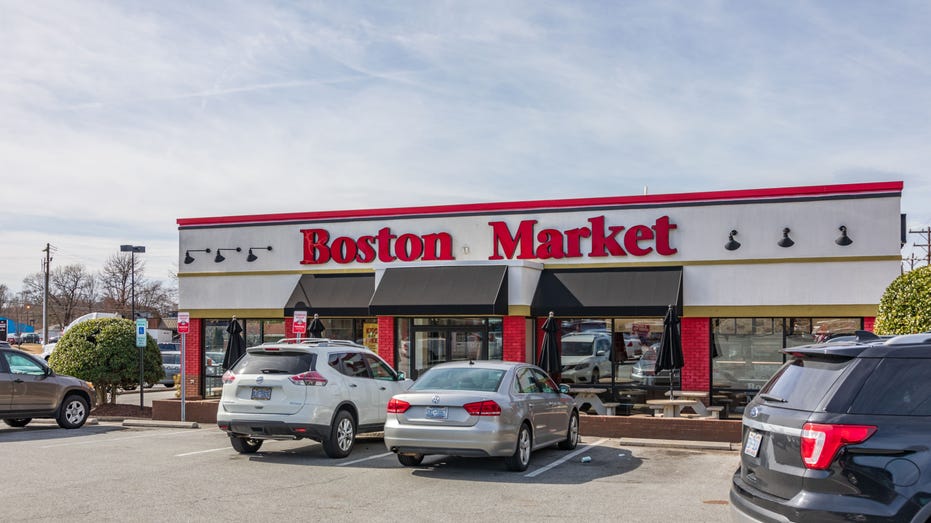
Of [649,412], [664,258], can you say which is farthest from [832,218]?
[649,412]

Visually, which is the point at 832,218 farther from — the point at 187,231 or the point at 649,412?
the point at 187,231

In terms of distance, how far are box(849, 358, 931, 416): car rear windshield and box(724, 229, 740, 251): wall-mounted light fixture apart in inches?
550

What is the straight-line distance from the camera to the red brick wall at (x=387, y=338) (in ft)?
69.9

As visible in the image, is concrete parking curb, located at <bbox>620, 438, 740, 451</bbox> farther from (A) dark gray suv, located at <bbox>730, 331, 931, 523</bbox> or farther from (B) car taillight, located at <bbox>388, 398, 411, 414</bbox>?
(A) dark gray suv, located at <bbox>730, 331, 931, 523</bbox>

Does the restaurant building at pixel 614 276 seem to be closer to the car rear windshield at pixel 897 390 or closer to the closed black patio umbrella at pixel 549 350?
the closed black patio umbrella at pixel 549 350

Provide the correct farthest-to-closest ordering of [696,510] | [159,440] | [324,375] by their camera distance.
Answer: [159,440]
[324,375]
[696,510]

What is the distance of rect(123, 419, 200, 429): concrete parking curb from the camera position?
1856 centimetres

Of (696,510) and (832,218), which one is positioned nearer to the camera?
(696,510)

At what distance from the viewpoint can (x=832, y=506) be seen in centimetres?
563

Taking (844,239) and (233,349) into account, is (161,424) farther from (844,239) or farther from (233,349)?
(844,239)

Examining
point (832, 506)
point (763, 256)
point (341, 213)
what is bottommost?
point (832, 506)

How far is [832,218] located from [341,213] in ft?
38.4

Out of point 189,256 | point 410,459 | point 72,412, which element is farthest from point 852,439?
point 189,256

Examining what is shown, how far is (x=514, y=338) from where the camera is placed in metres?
20.2
